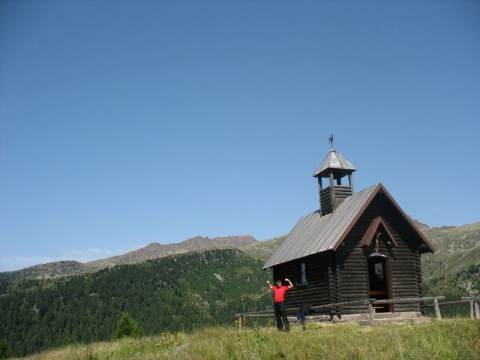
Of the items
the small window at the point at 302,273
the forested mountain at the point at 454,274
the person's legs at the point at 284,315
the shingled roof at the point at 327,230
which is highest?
the shingled roof at the point at 327,230

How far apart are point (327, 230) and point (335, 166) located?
4462 mm

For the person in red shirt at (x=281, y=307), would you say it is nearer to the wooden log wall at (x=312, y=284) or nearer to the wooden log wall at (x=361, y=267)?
the wooden log wall at (x=361, y=267)

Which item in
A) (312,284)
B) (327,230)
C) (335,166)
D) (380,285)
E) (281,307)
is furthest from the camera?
(335,166)

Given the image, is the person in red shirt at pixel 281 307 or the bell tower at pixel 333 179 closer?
the person in red shirt at pixel 281 307

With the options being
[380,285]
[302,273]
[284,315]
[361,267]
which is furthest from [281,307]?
[380,285]

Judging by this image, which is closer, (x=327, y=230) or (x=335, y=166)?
(x=327, y=230)

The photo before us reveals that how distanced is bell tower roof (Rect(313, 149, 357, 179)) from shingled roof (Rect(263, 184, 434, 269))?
2099 millimetres

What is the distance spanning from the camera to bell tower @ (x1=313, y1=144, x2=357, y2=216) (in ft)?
89.1

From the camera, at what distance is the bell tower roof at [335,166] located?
27.3 meters

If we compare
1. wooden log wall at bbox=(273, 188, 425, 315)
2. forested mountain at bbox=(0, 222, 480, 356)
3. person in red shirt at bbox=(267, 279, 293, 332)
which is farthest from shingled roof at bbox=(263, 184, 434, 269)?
forested mountain at bbox=(0, 222, 480, 356)

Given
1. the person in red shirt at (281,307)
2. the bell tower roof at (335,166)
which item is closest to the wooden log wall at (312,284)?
the bell tower roof at (335,166)

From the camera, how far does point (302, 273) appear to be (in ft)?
84.9

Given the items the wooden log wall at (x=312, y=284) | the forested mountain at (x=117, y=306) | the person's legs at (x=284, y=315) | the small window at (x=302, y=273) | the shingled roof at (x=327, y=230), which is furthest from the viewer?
the forested mountain at (x=117, y=306)

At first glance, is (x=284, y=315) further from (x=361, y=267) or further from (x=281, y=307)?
(x=361, y=267)
